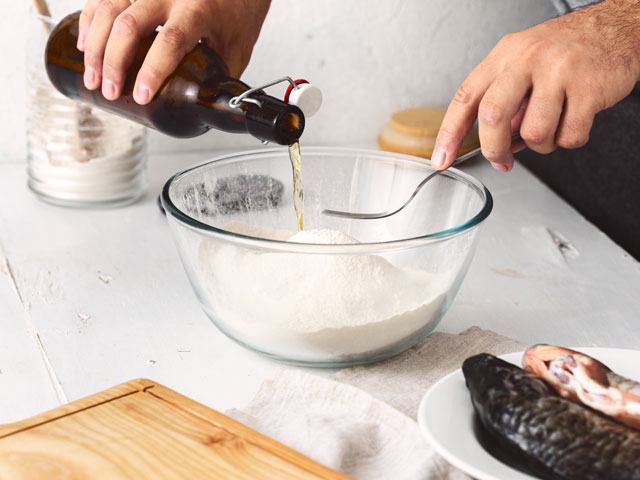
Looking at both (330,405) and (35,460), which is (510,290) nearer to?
(330,405)

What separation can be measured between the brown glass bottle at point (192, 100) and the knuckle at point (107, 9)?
5 centimetres

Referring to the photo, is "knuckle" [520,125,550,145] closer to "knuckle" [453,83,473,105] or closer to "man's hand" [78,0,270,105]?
"knuckle" [453,83,473,105]

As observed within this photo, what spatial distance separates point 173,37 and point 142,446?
435 millimetres

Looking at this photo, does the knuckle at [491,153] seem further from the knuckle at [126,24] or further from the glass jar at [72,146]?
the glass jar at [72,146]

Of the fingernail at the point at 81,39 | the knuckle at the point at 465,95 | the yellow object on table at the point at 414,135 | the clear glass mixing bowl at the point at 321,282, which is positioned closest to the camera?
the clear glass mixing bowl at the point at 321,282

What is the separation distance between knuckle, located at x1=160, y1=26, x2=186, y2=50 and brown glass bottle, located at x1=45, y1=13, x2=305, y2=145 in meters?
0.02

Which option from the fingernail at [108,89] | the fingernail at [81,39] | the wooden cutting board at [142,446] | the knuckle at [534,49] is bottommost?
the wooden cutting board at [142,446]

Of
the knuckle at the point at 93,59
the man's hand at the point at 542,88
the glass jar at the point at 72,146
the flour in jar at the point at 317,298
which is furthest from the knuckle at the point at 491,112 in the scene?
the glass jar at the point at 72,146

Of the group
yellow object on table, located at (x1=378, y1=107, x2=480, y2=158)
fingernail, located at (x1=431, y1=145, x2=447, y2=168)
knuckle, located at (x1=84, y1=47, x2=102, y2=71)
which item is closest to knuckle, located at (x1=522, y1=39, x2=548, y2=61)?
fingernail, located at (x1=431, y1=145, x2=447, y2=168)

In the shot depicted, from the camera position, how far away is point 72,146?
1094mm

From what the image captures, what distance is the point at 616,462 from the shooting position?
47 centimetres

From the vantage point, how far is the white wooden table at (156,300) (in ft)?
2.32

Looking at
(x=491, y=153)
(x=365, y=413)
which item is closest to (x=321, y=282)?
(x=365, y=413)

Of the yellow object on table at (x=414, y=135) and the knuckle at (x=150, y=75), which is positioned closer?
the knuckle at (x=150, y=75)
